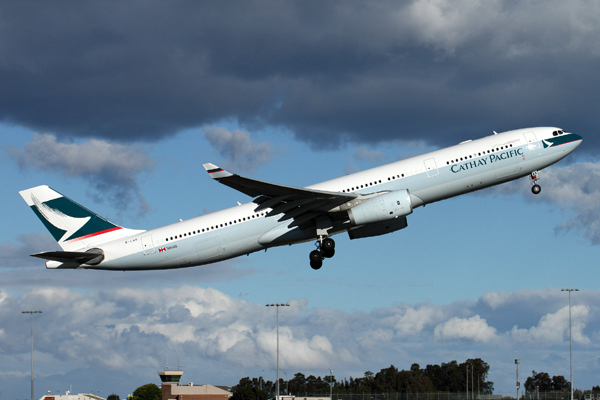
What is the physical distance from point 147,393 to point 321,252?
84.4 m

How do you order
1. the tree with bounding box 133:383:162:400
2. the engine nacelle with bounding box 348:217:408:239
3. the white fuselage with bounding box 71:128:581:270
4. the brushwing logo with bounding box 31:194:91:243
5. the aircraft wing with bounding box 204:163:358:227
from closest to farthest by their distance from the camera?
the aircraft wing with bounding box 204:163:358:227 < the white fuselage with bounding box 71:128:581:270 < the engine nacelle with bounding box 348:217:408:239 < the brushwing logo with bounding box 31:194:91:243 < the tree with bounding box 133:383:162:400

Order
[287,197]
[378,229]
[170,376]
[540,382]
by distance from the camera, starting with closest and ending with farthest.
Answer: [287,197] → [378,229] → [170,376] → [540,382]

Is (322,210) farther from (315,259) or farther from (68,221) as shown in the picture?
(68,221)

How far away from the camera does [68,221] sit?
43812mm

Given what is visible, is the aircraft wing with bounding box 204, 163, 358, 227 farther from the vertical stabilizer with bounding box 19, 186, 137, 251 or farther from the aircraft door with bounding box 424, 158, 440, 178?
the vertical stabilizer with bounding box 19, 186, 137, 251

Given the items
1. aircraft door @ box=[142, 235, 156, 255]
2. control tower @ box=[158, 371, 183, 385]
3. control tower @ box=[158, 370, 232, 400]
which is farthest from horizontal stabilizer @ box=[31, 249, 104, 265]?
control tower @ box=[158, 371, 183, 385]

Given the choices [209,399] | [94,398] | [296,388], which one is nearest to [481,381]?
[296,388]

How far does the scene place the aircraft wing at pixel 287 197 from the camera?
3512 centimetres

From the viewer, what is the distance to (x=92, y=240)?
43156 millimetres

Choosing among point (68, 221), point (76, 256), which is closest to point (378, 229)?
point (76, 256)

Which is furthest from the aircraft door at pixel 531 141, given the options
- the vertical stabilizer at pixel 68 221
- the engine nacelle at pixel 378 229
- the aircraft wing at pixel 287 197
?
the vertical stabilizer at pixel 68 221

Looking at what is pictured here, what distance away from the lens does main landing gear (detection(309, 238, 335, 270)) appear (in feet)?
131

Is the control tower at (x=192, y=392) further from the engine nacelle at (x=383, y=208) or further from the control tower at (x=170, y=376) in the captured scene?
the engine nacelle at (x=383, y=208)

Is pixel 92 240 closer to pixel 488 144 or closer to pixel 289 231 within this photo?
pixel 289 231
